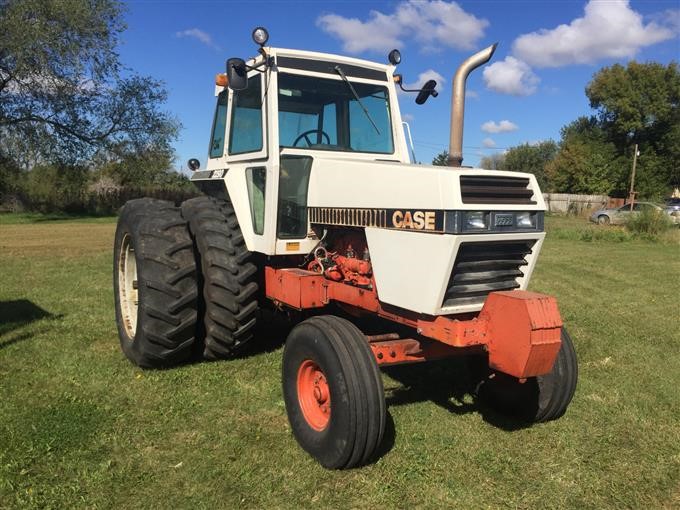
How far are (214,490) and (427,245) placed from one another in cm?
184

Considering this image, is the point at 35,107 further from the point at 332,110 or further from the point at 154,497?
the point at 154,497

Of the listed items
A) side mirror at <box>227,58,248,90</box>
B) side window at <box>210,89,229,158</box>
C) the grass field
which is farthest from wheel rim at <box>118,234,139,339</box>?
side mirror at <box>227,58,248,90</box>

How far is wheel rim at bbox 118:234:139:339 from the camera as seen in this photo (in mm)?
5629

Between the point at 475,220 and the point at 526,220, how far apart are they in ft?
1.51

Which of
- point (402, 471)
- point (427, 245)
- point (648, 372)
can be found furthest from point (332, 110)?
point (648, 372)

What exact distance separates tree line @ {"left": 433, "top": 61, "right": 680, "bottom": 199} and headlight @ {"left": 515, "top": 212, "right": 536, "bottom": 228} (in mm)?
47459

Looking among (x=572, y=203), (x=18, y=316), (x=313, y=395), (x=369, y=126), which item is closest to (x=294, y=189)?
(x=369, y=126)

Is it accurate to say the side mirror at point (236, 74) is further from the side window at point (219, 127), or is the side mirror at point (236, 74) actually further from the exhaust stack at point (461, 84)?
the exhaust stack at point (461, 84)

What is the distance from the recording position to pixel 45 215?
96.0 ft

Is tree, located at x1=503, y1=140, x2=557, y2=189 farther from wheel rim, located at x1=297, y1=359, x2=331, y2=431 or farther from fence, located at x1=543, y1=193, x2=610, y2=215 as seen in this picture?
wheel rim, located at x1=297, y1=359, x2=331, y2=431

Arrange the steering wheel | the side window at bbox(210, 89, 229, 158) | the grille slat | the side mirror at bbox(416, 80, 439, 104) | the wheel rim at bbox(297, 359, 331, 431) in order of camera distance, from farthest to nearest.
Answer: the side window at bbox(210, 89, 229, 158), the side mirror at bbox(416, 80, 439, 104), the steering wheel, the wheel rim at bbox(297, 359, 331, 431), the grille slat

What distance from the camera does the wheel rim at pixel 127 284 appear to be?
18.5ft

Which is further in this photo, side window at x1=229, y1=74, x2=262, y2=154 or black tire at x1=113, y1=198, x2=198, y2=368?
side window at x1=229, y1=74, x2=262, y2=154

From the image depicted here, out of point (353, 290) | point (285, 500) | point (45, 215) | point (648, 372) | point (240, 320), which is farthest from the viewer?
point (45, 215)
